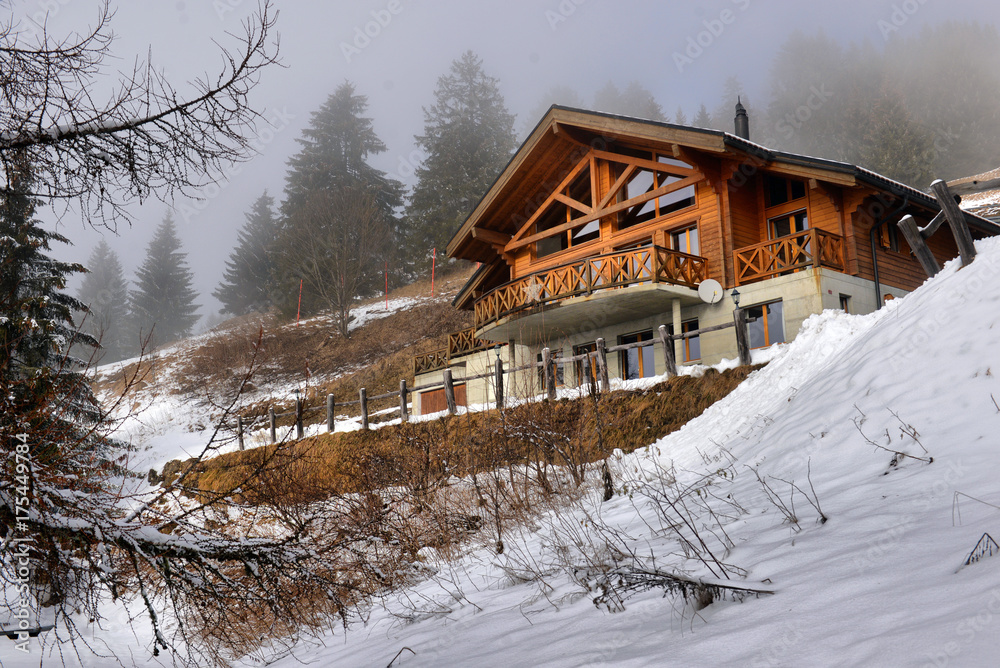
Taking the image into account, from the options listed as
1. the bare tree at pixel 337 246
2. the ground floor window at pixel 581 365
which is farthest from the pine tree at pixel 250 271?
the ground floor window at pixel 581 365

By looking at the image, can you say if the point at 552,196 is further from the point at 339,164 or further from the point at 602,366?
the point at 339,164

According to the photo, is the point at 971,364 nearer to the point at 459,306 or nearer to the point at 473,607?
the point at 473,607

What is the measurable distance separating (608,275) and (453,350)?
9771 mm

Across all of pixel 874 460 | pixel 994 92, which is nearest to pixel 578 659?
pixel 874 460

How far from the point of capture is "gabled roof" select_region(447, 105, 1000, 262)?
14.9m

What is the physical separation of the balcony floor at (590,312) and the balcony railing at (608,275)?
7.8 inches

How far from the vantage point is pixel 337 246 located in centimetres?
3584

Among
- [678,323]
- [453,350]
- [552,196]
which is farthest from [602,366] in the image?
[453,350]

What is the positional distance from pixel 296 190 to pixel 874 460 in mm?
48755

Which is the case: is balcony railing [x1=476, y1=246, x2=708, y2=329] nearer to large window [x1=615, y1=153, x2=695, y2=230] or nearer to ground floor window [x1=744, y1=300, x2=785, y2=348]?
ground floor window [x1=744, y1=300, x2=785, y2=348]

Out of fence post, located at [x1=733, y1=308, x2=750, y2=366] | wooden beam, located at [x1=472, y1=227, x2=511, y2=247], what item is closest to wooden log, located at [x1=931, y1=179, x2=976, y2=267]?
fence post, located at [x1=733, y1=308, x2=750, y2=366]

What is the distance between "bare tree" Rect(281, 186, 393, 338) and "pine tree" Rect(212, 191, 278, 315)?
47.3ft

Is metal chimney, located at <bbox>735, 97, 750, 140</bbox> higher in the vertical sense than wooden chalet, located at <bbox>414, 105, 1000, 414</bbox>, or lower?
higher

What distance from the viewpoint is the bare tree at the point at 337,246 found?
35.3m
